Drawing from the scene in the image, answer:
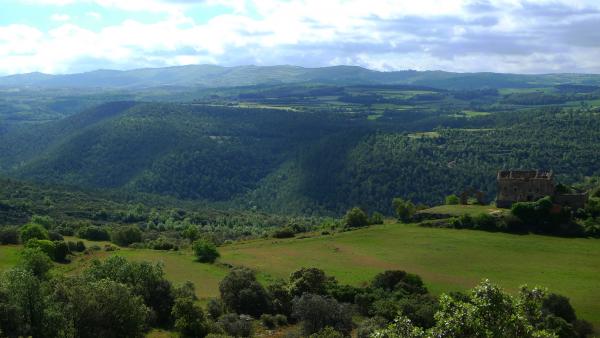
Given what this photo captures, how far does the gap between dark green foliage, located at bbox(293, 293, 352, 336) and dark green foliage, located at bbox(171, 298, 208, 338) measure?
23.6ft

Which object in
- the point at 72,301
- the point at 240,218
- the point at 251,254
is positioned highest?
the point at 72,301

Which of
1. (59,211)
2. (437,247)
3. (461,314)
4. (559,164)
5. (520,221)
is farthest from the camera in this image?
(559,164)

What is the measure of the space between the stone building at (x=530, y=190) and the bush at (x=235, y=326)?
→ 161ft

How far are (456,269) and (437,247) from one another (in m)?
7.74

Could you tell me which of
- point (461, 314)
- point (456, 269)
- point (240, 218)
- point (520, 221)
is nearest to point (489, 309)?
point (461, 314)

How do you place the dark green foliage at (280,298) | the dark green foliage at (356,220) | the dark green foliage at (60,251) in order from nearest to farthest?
the dark green foliage at (280,298), the dark green foliage at (60,251), the dark green foliage at (356,220)

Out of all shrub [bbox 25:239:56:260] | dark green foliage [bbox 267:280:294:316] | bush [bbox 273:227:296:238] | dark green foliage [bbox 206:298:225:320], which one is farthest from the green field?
dark green foliage [bbox 206:298:225:320]

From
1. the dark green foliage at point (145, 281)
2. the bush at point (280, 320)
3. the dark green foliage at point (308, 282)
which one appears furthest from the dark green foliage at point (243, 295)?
the dark green foliage at point (145, 281)

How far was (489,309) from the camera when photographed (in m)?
20.0

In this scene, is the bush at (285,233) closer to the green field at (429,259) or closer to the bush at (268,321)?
the green field at (429,259)

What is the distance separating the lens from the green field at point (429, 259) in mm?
58969

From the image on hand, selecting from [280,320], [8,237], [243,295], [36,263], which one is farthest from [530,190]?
[8,237]

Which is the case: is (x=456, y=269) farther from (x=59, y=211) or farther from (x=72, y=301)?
(x=59, y=211)

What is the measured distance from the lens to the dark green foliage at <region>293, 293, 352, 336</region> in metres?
44.5
